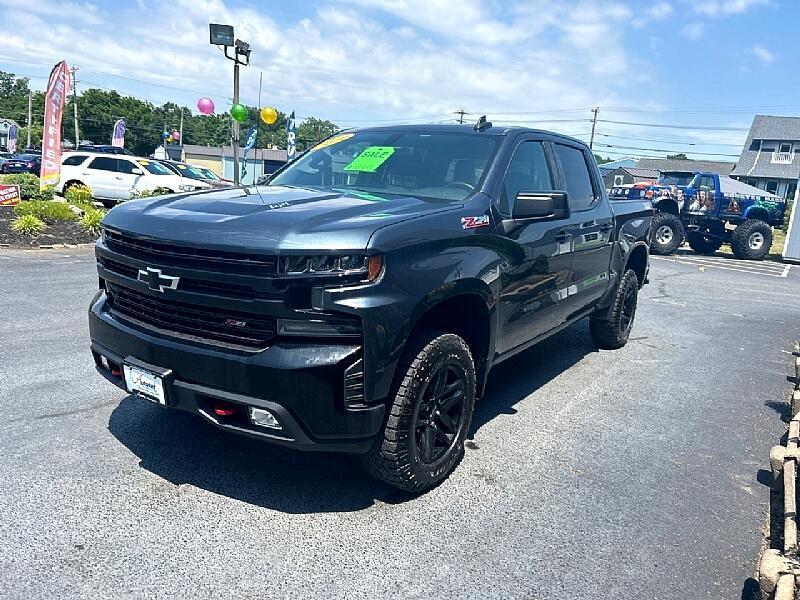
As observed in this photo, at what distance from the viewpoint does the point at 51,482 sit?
10.7 ft

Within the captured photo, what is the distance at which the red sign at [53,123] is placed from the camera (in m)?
15.1

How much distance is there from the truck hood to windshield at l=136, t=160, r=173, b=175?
17.9 meters

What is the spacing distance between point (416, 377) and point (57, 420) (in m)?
2.42

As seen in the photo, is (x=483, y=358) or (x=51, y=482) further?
(x=483, y=358)

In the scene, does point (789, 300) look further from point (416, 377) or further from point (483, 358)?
point (416, 377)

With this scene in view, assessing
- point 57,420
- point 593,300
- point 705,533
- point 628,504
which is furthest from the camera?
point 593,300

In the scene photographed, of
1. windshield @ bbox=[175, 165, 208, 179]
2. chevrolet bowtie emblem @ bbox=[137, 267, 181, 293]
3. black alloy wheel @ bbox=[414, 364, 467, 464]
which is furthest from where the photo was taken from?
windshield @ bbox=[175, 165, 208, 179]

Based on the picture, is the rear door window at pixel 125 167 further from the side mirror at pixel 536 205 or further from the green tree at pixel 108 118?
the green tree at pixel 108 118

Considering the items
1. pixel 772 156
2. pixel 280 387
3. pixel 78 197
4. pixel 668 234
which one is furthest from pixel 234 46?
pixel 772 156

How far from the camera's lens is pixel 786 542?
2930 millimetres

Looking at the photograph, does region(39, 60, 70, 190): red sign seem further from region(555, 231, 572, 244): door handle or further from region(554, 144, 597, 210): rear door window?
region(555, 231, 572, 244): door handle

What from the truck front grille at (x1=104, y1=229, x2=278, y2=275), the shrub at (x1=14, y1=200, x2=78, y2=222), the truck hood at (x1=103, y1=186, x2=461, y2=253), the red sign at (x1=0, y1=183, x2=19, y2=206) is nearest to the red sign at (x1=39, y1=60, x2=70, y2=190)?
the red sign at (x1=0, y1=183, x2=19, y2=206)

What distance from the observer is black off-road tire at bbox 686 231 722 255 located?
64.1ft

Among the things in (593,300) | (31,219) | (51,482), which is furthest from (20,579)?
(31,219)
